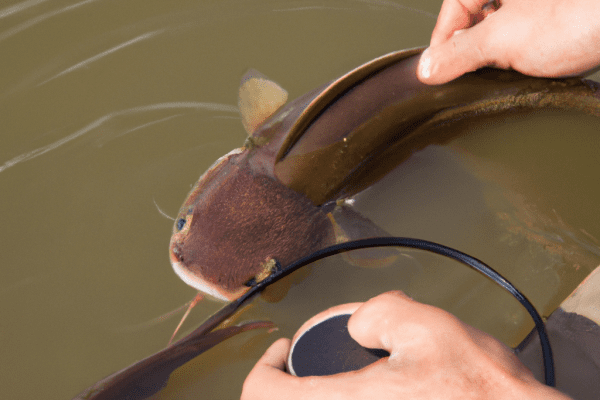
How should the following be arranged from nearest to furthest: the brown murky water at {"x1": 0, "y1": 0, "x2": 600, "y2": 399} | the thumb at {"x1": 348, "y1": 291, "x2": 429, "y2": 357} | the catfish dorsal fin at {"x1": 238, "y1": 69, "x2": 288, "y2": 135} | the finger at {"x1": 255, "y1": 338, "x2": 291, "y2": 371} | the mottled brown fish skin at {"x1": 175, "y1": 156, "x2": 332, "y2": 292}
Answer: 1. the thumb at {"x1": 348, "y1": 291, "x2": 429, "y2": 357}
2. the finger at {"x1": 255, "y1": 338, "x2": 291, "y2": 371}
3. the mottled brown fish skin at {"x1": 175, "y1": 156, "x2": 332, "y2": 292}
4. the catfish dorsal fin at {"x1": 238, "y1": 69, "x2": 288, "y2": 135}
5. the brown murky water at {"x1": 0, "y1": 0, "x2": 600, "y2": 399}

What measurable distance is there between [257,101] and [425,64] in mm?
602

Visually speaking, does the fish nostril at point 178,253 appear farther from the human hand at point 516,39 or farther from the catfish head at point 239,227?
the human hand at point 516,39

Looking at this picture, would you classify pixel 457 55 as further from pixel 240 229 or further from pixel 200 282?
pixel 200 282

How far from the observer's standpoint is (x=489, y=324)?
166cm

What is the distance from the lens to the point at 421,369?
35.4 inches

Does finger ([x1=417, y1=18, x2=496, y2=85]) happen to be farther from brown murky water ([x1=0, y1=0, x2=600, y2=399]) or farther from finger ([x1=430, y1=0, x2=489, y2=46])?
brown murky water ([x1=0, y1=0, x2=600, y2=399])

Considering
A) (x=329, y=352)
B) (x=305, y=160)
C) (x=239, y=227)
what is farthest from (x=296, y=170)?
(x=329, y=352)

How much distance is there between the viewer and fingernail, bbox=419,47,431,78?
1.35 meters

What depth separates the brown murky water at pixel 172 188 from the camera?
5.47 feet

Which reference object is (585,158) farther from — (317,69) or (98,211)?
(98,211)

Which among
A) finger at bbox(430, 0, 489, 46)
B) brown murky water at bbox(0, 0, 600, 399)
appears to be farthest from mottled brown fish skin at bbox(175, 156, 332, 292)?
finger at bbox(430, 0, 489, 46)

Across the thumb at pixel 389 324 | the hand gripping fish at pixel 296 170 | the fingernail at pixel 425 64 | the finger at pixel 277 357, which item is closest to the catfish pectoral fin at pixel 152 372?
the hand gripping fish at pixel 296 170

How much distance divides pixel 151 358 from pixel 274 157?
2.42 ft

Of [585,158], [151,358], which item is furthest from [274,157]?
[585,158]
